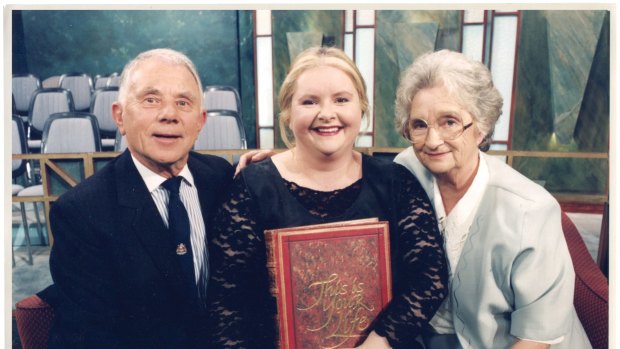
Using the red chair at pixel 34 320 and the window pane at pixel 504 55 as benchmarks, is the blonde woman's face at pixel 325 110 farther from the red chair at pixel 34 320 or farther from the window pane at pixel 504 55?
the red chair at pixel 34 320

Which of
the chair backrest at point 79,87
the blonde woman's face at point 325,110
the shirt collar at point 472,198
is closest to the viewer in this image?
the blonde woman's face at point 325,110

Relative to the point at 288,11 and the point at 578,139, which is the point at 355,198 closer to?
the point at 288,11

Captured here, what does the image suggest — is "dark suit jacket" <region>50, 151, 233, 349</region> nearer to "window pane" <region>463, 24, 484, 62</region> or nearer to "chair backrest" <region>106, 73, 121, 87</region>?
"chair backrest" <region>106, 73, 121, 87</region>

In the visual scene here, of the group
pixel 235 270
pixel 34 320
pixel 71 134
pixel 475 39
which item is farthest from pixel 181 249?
pixel 475 39

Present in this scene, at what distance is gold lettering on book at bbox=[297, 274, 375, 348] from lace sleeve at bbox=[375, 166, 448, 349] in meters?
0.05

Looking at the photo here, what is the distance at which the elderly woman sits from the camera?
1.02 meters

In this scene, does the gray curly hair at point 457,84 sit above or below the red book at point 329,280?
above

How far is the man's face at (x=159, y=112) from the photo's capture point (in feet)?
3.29

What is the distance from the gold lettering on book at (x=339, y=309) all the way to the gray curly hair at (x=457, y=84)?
15.6 inches

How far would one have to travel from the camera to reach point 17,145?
3.79 feet

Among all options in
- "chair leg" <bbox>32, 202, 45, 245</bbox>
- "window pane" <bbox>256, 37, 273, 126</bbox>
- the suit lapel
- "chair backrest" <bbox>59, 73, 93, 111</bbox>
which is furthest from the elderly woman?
"chair leg" <bbox>32, 202, 45, 245</bbox>

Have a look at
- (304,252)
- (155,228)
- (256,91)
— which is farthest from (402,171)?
(155,228)

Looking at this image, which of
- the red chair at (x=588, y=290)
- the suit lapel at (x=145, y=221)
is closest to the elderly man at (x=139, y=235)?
the suit lapel at (x=145, y=221)

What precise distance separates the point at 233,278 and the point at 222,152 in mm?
379
